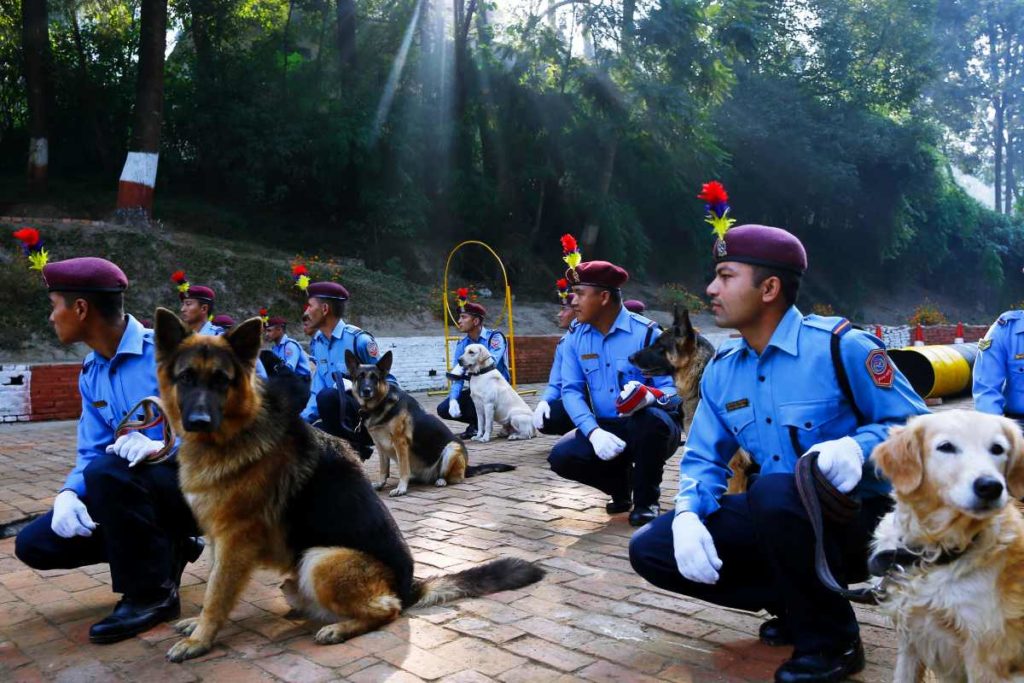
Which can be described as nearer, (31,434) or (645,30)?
(31,434)

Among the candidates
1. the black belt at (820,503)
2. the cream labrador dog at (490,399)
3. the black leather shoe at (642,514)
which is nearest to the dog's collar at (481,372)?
the cream labrador dog at (490,399)

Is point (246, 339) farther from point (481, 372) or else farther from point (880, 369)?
point (481, 372)

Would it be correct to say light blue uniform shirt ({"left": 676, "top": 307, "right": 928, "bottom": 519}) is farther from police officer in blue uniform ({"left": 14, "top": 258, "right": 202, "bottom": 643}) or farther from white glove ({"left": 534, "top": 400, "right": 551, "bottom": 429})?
white glove ({"left": 534, "top": 400, "right": 551, "bottom": 429})

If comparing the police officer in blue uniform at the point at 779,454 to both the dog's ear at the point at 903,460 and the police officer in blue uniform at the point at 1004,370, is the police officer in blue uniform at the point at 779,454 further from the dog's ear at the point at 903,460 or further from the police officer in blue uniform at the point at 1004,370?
the police officer in blue uniform at the point at 1004,370

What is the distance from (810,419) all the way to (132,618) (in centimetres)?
322

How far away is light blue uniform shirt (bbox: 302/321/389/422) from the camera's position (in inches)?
307

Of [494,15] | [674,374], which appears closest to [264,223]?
[494,15]

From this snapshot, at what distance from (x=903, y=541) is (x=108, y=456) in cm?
358

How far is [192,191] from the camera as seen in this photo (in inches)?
964

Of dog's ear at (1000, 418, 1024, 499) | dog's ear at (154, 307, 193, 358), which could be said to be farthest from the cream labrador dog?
dog's ear at (1000, 418, 1024, 499)

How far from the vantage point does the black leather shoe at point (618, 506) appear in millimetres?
6023

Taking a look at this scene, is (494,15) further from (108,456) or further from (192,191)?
(108,456)

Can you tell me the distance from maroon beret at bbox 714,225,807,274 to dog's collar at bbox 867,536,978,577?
1204 millimetres

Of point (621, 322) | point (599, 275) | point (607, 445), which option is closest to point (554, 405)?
point (621, 322)
